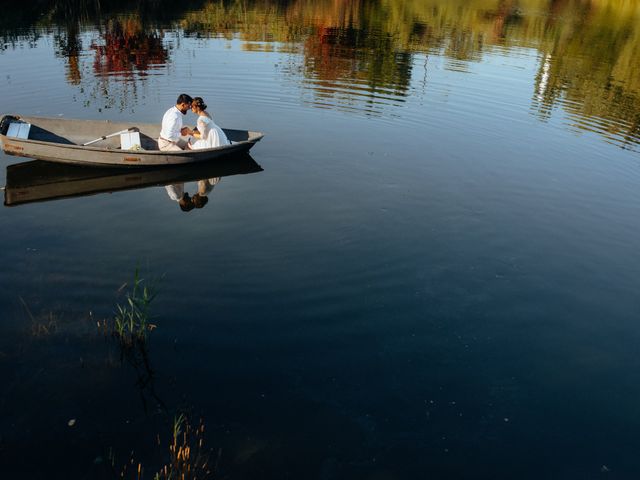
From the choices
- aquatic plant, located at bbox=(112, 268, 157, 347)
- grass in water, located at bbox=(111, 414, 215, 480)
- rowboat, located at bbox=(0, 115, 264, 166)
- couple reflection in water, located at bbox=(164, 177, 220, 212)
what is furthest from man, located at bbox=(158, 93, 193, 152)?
grass in water, located at bbox=(111, 414, 215, 480)

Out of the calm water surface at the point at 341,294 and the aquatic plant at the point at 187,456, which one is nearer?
the aquatic plant at the point at 187,456

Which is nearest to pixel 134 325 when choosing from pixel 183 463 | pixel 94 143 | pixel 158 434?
pixel 158 434

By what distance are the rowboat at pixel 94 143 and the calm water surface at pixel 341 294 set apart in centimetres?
70

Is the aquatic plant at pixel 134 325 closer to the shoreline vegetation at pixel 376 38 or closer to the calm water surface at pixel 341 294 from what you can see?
the calm water surface at pixel 341 294

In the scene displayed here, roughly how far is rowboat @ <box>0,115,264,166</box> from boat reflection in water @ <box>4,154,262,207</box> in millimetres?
440

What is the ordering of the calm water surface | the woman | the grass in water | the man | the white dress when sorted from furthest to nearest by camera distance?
the white dress → the woman → the man → the calm water surface → the grass in water

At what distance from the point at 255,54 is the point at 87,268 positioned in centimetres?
2466

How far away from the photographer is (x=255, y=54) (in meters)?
31.8

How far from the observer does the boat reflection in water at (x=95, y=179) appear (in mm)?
13633

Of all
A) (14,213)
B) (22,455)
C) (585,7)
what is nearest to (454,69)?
(14,213)

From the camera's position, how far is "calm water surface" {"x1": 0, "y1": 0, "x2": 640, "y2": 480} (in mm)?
7035

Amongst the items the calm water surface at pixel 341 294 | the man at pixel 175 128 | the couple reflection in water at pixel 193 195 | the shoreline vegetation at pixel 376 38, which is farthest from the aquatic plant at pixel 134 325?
the shoreline vegetation at pixel 376 38

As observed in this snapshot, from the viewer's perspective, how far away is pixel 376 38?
3922 cm

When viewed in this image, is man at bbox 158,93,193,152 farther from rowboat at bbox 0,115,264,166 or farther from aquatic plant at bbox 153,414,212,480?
aquatic plant at bbox 153,414,212,480
